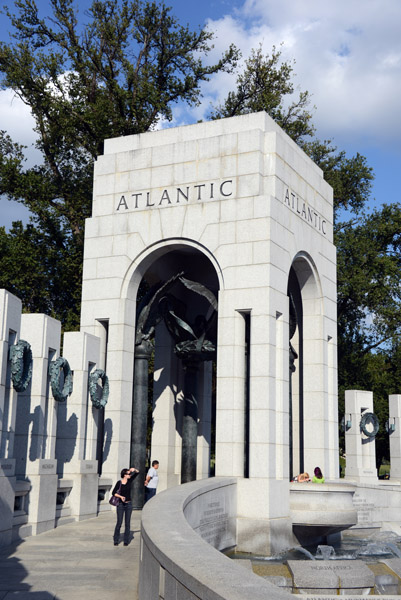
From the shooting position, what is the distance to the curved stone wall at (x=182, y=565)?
604cm

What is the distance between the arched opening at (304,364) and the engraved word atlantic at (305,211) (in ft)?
4.91

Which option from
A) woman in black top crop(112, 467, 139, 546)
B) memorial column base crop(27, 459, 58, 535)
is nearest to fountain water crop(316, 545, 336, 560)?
woman in black top crop(112, 467, 139, 546)

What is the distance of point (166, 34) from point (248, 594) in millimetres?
38129

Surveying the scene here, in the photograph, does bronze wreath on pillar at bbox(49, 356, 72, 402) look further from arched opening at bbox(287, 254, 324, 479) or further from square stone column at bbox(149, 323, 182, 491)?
arched opening at bbox(287, 254, 324, 479)

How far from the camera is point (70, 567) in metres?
12.6

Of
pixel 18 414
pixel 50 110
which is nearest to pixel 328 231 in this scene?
pixel 18 414

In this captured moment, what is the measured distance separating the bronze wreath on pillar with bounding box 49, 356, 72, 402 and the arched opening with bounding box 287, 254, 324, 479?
32.5ft

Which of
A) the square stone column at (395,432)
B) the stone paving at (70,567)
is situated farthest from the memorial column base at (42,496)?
the square stone column at (395,432)

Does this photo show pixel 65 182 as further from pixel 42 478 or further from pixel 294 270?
pixel 42 478

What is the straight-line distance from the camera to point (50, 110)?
3772 centimetres

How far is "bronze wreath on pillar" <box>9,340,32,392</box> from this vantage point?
51.0ft

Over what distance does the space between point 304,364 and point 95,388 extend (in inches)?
344

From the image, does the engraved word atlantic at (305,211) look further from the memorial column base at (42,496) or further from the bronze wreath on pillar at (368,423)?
the memorial column base at (42,496)

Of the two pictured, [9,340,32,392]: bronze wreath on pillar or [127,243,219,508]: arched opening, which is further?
[127,243,219,508]: arched opening
